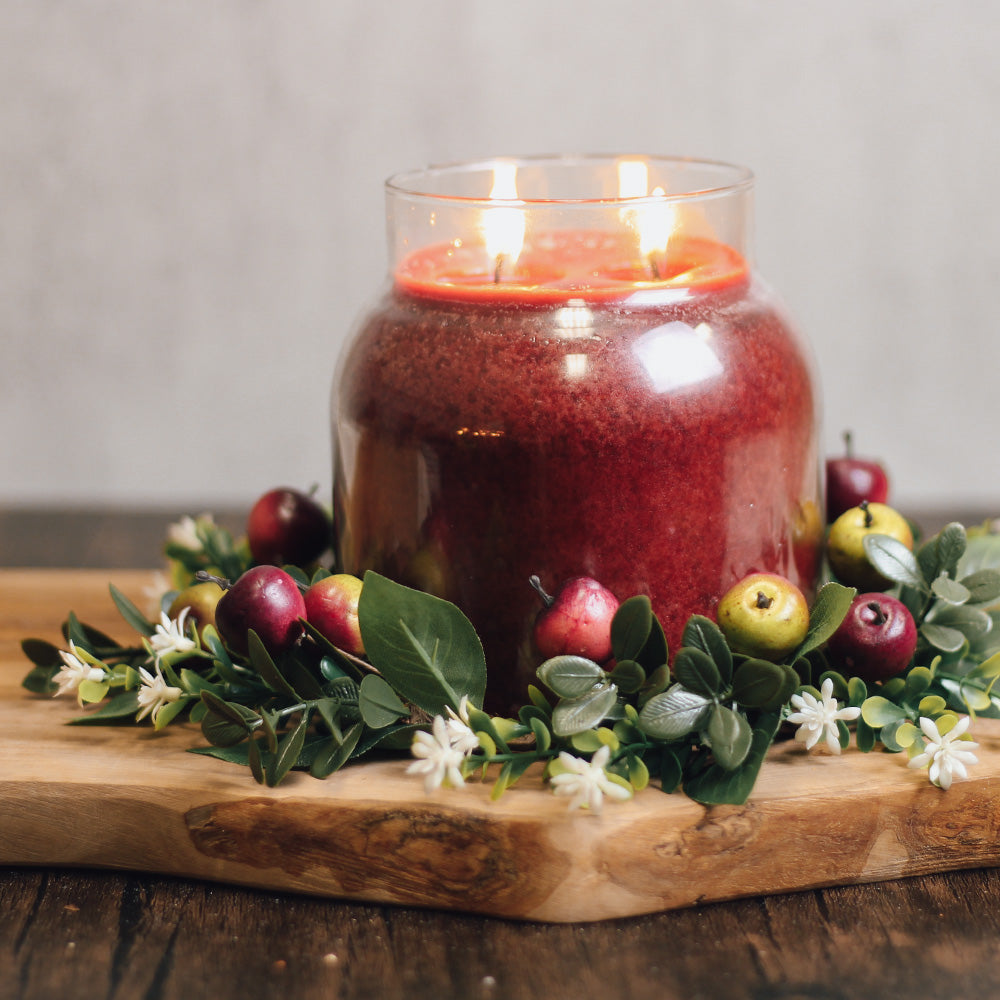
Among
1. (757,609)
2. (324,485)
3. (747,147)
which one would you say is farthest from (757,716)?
(324,485)

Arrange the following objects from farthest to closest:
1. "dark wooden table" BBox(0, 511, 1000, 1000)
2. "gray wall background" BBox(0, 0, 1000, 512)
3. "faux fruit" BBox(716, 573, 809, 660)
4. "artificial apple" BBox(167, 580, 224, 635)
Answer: "gray wall background" BBox(0, 0, 1000, 512) → "artificial apple" BBox(167, 580, 224, 635) → "faux fruit" BBox(716, 573, 809, 660) → "dark wooden table" BBox(0, 511, 1000, 1000)

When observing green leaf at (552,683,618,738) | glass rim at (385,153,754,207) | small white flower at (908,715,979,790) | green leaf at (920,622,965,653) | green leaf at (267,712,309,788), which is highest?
glass rim at (385,153,754,207)

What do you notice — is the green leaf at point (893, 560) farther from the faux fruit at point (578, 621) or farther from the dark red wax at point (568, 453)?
the faux fruit at point (578, 621)

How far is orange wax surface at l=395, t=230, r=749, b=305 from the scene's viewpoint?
0.62 meters

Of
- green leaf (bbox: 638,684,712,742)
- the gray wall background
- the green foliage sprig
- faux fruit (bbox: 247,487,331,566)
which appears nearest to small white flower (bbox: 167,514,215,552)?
faux fruit (bbox: 247,487,331,566)

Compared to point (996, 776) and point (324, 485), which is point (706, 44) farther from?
point (996, 776)

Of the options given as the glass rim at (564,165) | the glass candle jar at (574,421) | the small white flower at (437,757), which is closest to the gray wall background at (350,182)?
the glass rim at (564,165)

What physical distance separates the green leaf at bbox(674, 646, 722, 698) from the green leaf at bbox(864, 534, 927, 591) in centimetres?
15

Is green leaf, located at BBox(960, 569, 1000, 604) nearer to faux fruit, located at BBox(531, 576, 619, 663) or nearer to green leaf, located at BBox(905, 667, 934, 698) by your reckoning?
green leaf, located at BBox(905, 667, 934, 698)

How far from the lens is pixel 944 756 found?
1.85 feet

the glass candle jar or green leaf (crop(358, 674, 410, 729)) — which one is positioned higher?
the glass candle jar

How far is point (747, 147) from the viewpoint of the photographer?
1386 millimetres

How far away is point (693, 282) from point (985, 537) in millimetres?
246

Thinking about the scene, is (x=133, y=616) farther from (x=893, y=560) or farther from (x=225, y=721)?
(x=893, y=560)
